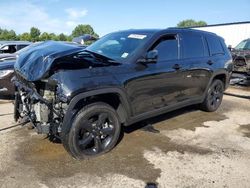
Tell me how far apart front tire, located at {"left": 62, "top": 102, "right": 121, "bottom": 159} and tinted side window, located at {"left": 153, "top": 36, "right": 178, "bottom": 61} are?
142cm

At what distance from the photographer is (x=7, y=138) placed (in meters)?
5.28

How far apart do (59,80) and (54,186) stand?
51.4 inches

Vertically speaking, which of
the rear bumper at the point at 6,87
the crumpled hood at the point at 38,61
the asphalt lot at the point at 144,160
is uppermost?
the crumpled hood at the point at 38,61

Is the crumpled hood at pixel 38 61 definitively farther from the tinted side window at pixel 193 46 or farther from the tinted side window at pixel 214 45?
the tinted side window at pixel 214 45

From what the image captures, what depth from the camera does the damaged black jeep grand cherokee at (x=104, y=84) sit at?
418 cm

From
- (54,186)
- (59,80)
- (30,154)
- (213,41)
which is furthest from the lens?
(213,41)

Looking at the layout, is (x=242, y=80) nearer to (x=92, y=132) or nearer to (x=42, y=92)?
(x=92, y=132)

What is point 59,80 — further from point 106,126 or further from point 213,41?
point 213,41

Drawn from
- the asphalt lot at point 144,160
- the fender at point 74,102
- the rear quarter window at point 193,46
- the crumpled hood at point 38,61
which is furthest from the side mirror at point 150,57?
the asphalt lot at point 144,160

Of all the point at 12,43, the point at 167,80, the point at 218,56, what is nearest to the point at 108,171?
the point at 167,80

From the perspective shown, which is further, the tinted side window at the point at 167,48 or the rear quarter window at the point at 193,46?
the rear quarter window at the point at 193,46

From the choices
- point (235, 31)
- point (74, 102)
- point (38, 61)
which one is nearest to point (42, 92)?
point (38, 61)

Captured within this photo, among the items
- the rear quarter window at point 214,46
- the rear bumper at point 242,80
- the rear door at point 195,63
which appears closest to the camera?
the rear door at point 195,63

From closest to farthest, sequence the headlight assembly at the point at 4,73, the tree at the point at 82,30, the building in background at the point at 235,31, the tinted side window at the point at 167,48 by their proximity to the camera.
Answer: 1. the tinted side window at the point at 167,48
2. the headlight assembly at the point at 4,73
3. the building in background at the point at 235,31
4. the tree at the point at 82,30
